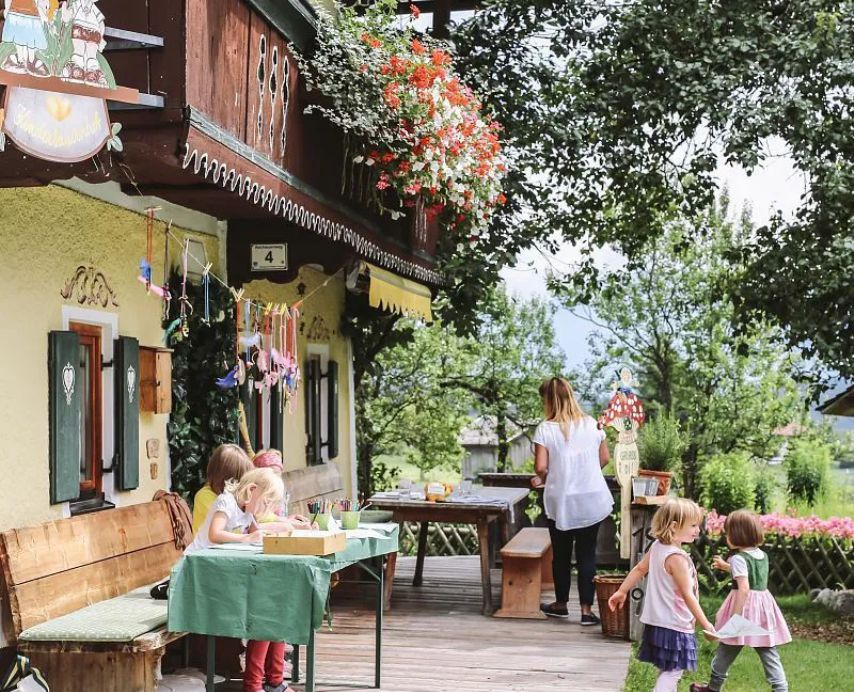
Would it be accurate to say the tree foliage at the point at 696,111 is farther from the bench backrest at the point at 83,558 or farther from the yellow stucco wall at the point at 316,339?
the bench backrest at the point at 83,558

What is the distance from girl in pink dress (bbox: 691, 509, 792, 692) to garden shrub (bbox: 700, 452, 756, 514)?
38.6 ft

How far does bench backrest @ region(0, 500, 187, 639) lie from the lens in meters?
5.96

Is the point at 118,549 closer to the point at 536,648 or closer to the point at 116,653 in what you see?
the point at 116,653

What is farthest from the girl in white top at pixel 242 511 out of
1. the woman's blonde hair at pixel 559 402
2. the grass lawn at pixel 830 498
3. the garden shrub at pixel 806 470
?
the garden shrub at pixel 806 470

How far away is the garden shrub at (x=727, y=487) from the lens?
1847 centimetres

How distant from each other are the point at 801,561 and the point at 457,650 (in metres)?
7.54

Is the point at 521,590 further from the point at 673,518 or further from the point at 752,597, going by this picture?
the point at 673,518

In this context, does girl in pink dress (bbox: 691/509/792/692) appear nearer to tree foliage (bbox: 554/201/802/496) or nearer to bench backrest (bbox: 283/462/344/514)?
bench backrest (bbox: 283/462/344/514)

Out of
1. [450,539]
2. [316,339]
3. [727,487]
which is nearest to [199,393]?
[316,339]

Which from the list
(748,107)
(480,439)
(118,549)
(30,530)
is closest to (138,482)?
(118,549)

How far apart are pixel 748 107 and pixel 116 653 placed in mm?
9276

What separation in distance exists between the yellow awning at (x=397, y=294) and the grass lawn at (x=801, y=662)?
3764mm

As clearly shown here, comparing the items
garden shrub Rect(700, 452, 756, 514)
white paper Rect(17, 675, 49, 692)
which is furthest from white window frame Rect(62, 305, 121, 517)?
garden shrub Rect(700, 452, 756, 514)

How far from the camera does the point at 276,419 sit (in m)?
10.8
